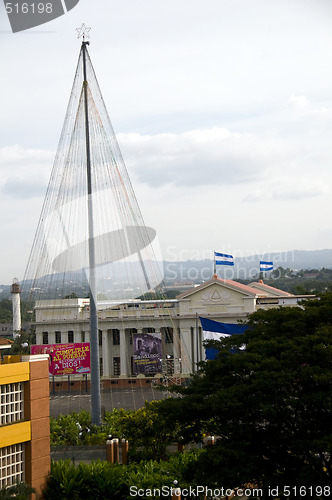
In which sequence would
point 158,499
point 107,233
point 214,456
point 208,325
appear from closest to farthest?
point 214,456 → point 158,499 → point 107,233 → point 208,325

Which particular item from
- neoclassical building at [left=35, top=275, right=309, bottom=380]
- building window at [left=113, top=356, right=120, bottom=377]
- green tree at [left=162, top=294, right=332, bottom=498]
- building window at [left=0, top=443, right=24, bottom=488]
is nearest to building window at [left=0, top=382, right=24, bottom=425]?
building window at [left=0, top=443, right=24, bottom=488]

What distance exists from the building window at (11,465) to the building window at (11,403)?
1289 mm

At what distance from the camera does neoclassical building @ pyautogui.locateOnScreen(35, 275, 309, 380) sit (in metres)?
80.3

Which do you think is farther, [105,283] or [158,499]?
[105,283]

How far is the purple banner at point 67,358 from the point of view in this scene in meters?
70.1

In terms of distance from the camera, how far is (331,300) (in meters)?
32.9

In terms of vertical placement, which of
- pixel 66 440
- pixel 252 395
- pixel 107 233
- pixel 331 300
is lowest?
pixel 66 440

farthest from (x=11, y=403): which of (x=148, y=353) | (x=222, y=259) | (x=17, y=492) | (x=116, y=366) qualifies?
(x=116, y=366)

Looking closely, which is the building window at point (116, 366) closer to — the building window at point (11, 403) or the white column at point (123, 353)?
the white column at point (123, 353)

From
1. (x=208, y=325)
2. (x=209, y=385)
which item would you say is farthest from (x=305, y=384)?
(x=208, y=325)

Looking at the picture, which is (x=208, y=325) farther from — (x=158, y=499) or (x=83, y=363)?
(x=83, y=363)

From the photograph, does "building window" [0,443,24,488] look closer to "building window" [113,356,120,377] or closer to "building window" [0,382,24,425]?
"building window" [0,382,24,425]

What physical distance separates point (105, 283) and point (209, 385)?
52.7 feet

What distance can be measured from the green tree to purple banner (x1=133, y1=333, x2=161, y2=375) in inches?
1792
